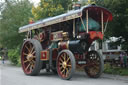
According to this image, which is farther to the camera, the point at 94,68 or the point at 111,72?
the point at 111,72

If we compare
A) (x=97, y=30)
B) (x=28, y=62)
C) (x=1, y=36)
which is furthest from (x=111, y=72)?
(x=1, y=36)

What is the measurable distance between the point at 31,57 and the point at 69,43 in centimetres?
294

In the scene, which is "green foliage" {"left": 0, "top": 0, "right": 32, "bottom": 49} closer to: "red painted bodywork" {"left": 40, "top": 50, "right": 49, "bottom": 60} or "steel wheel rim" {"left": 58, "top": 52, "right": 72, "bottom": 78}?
"red painted bodywork" {"left": 40, "top": 50, "right": 49, "bottom": 60}

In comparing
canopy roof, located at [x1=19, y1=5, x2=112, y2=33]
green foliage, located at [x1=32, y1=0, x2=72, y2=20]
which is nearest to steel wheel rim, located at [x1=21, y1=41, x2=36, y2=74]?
canopy roof, located at [x1=19, y1=5, x2=112, y2=33]

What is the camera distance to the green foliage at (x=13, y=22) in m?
22.5

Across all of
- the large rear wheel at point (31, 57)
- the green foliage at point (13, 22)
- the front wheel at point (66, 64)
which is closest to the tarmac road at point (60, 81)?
the front wheel at point (66, 64)

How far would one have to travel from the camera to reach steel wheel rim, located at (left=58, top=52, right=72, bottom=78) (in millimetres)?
9784

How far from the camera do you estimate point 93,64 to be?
436 inches

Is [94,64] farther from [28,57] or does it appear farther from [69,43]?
[28,57]

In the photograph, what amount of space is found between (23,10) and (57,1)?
8.34 m

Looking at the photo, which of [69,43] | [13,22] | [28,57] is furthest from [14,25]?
[69,43]

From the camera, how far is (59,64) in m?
10.3

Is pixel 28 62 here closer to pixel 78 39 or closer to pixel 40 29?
pixel 40 29

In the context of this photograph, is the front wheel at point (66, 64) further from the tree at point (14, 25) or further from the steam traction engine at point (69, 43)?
the tree at point (14, 25)
